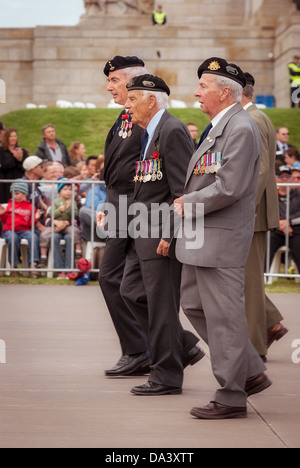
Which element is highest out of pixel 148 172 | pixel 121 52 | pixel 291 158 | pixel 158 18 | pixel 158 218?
pixel 158 18

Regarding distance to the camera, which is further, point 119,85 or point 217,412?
point 119,85

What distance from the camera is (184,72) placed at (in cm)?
3834

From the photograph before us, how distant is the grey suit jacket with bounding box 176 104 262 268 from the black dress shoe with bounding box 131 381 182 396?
964mm

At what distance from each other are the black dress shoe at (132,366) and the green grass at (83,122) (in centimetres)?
1797

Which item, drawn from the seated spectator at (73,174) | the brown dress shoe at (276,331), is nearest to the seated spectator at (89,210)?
the seated spectator at (73,174)

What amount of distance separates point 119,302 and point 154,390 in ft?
3.15

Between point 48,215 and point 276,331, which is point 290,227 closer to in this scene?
point 48,215

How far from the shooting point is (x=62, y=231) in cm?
1398

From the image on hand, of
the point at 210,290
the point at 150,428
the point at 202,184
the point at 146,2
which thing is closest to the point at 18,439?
the point at 150,428

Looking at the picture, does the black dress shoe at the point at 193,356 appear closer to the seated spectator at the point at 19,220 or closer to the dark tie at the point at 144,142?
the dark tie at the point at 144,142

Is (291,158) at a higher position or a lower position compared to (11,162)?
higher

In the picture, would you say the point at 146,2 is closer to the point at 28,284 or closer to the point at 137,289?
the point at 28,284

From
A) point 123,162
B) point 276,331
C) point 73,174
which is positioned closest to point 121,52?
point 73,174
